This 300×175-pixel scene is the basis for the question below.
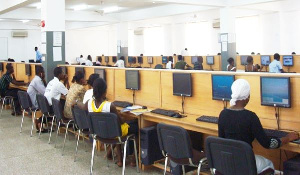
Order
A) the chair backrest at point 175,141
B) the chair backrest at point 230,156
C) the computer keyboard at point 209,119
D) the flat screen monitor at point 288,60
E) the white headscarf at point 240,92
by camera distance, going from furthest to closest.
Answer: the flat screen monitor at point 288,60, the computer keyboard at point 209,119, the chair backrest at point 175,141, the white headscarf at point 240,92, the chair backrest at point 230,156

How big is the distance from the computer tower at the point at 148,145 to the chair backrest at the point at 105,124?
40 centimetres

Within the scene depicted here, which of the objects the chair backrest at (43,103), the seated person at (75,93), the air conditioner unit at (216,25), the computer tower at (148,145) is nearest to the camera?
the computer tower at (148,145)

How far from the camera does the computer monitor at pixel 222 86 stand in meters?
3.44

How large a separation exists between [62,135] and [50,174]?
6.27 feet

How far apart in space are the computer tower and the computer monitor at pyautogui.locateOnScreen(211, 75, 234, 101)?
83cm

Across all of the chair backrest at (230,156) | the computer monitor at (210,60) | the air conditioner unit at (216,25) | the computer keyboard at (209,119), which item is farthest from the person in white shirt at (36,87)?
the air conditioner unit at (216,25)

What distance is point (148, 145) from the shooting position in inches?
151

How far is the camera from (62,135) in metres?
5.77

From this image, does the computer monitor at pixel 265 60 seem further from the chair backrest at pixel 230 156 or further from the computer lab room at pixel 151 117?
the chair backrest at pixel 230 156

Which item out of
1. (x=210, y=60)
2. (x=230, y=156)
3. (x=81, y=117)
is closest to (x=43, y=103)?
(x=81, y=117)

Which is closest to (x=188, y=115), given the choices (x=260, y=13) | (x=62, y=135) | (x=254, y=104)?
(x=254, y=104)

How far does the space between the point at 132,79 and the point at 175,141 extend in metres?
1.99

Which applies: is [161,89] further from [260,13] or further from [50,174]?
[260,13]

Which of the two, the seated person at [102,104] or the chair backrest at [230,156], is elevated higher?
the seated person at [102,104]
